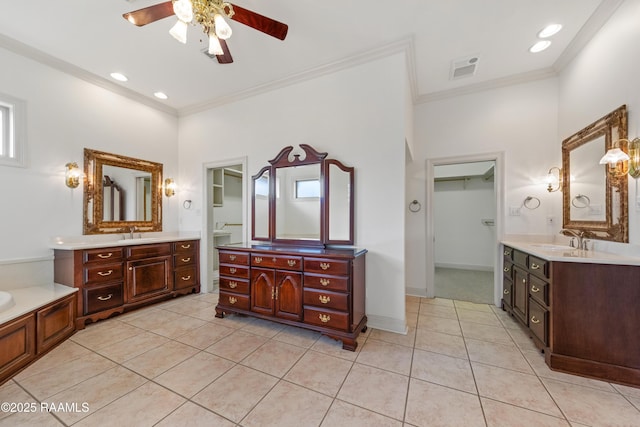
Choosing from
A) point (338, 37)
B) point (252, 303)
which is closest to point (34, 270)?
point (252, 303)

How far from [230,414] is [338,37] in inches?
132

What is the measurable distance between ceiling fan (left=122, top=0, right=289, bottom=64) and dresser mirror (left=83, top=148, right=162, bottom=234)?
235 cm

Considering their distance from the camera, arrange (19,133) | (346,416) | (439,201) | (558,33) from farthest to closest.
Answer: (439,201) → (19,133) → (558,33) → (346,416)

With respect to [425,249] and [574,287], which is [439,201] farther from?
[574,287]

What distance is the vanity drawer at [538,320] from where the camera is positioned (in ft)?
6.64

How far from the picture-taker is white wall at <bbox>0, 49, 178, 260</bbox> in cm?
258

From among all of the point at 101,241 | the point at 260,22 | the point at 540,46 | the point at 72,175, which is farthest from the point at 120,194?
the point at 540,46

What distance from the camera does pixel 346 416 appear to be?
1484mm

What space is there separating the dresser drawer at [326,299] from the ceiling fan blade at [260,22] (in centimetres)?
231

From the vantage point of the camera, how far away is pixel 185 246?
375 centimetres

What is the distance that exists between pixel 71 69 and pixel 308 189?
3.33 meters

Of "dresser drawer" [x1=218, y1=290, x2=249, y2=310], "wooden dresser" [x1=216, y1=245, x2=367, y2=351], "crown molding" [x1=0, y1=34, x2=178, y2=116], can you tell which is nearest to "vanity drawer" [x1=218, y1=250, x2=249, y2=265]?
"wooden dresser" [x1=216, y1=245, x2=367, y2=351]

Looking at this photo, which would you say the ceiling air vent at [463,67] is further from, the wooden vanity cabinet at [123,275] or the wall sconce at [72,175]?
the wall sconce at [72,175]

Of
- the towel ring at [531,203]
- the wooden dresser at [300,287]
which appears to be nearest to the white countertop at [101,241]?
the wooden dresser at [300,287]
